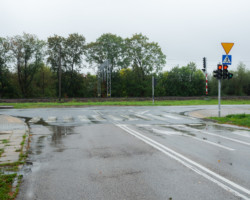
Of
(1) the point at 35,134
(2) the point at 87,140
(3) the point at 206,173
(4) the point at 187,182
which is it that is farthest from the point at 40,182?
(1) the point at 35,134

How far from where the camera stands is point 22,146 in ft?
26.5

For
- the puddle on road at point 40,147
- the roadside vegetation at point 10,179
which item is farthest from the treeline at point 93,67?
the roadside vegetation at point 10,179

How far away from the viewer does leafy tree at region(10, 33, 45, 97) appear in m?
57.2

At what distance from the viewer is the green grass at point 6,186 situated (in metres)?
4.18

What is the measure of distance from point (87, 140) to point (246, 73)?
6184cm

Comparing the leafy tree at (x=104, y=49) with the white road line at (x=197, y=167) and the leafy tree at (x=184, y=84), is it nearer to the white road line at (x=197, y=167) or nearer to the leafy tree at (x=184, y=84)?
the leafy tree at (x=184, y=84)

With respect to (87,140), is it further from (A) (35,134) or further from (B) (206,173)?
(B) (206,173)

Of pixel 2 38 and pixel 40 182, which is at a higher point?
pixel 2 38

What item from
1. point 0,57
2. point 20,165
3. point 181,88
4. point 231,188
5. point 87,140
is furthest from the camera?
point 181,88

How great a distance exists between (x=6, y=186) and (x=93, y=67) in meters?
57.0

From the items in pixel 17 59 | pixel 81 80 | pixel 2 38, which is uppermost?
pixel 2 38

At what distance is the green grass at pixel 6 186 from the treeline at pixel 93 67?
51774 millimetres

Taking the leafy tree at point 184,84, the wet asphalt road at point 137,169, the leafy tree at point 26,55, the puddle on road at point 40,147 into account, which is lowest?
the puddle on road at point 40,147

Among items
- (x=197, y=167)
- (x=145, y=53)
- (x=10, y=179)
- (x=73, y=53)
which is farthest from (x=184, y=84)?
(x=10, y=179)
